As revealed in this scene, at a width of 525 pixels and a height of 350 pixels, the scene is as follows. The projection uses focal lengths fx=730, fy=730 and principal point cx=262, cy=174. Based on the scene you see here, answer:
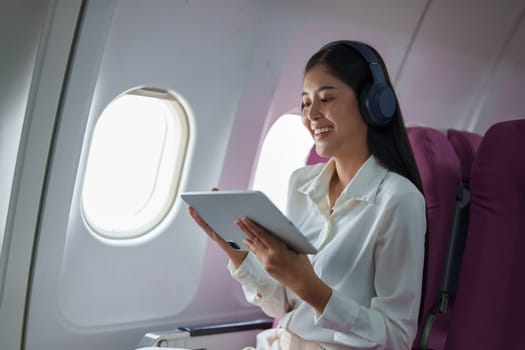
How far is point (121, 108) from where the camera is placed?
2.79 metres

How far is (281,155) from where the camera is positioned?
3.46 m

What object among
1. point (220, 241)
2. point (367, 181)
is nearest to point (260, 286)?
point (220, 241)

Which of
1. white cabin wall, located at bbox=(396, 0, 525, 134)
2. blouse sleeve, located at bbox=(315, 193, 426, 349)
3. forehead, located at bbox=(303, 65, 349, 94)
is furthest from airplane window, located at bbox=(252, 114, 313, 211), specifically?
blouse sleeve, located at bbox=(315, 193, 426, 349)

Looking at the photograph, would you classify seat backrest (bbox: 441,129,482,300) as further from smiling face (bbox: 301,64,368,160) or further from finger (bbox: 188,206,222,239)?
finger (bbox: 188,206,222,239)

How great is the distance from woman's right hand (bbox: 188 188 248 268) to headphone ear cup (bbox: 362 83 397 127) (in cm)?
51

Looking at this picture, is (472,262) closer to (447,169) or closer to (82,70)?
(447,169)

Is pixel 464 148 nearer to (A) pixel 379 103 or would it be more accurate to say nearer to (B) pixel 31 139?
(A) pixel 379 103

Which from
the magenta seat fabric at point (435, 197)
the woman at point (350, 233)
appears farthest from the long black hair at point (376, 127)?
the magenta seat fabric at point (435, 197)

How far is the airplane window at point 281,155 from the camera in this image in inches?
134

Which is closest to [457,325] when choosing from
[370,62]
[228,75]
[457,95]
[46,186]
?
[370,62]

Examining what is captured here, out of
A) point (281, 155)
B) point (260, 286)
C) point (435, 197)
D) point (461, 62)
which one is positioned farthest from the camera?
point (461, 62)

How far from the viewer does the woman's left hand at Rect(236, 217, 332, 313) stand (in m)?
1.85

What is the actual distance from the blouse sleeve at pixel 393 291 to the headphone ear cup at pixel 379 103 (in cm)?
23

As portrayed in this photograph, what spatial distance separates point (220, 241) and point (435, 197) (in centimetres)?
75
